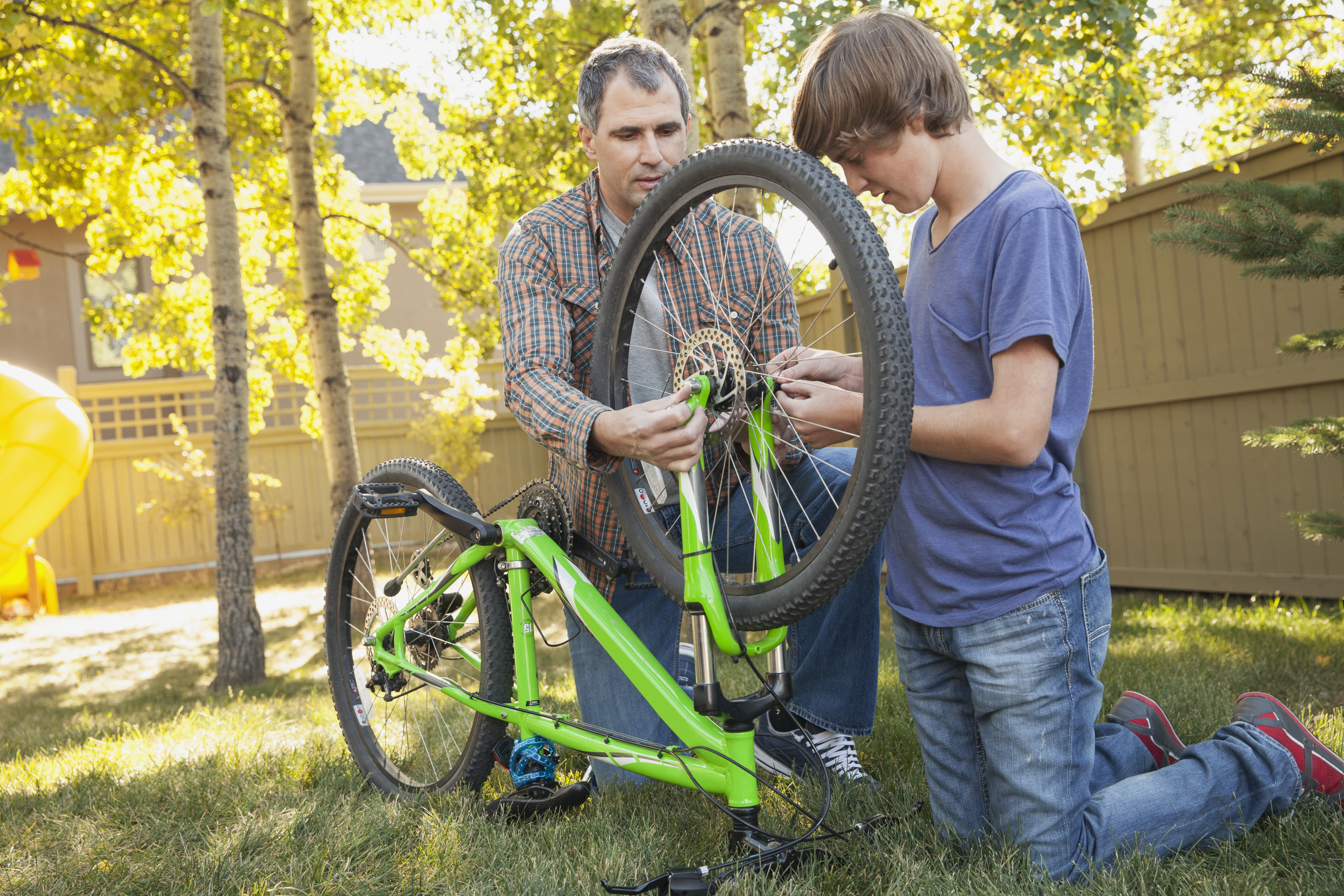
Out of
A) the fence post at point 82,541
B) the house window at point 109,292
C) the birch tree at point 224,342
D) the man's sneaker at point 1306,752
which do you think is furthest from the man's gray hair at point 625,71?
the house window at point 109,292

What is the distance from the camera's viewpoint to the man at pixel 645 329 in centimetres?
217

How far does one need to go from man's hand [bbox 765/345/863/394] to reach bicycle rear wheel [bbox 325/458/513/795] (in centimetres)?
90

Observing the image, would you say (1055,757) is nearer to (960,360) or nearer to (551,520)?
(960,360)

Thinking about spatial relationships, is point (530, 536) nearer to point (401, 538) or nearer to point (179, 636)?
point (401, 538)

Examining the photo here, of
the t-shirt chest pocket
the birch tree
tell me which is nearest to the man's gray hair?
the t-shirt chest pocket

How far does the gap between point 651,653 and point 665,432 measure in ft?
1.72

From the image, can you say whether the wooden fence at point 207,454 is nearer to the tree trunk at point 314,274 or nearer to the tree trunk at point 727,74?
the tree trunk at point 314,274

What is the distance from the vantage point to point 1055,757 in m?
1.62

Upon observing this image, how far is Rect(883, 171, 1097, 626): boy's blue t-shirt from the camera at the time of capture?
1559 mm

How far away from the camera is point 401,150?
8.72m

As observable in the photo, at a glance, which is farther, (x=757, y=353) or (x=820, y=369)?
(x=757, y=353)

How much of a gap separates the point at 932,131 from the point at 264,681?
431 cm

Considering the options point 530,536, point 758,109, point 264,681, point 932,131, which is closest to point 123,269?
point 758,109

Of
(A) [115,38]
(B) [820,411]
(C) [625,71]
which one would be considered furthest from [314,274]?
(B) [820,411]
